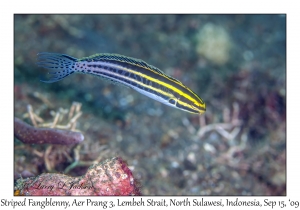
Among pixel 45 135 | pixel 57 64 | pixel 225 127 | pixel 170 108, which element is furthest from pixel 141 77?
pixel 225 127

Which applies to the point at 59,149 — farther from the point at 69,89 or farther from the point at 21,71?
the point at 21,71

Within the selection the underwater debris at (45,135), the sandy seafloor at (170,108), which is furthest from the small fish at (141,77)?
the underwater debris at (45,135)

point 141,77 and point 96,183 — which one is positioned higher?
point 141,77

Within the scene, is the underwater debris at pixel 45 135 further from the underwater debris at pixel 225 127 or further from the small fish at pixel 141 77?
the underwater debris at pixel 225 127

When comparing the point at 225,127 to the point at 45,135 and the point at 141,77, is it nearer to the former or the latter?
the point at 141,77

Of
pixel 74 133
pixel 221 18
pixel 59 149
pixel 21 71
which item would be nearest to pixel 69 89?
pixel 21 71

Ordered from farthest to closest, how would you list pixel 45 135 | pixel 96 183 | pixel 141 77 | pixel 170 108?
pixel 170 108
pixel 45 135
pixel 141 77
pixel 96 183
